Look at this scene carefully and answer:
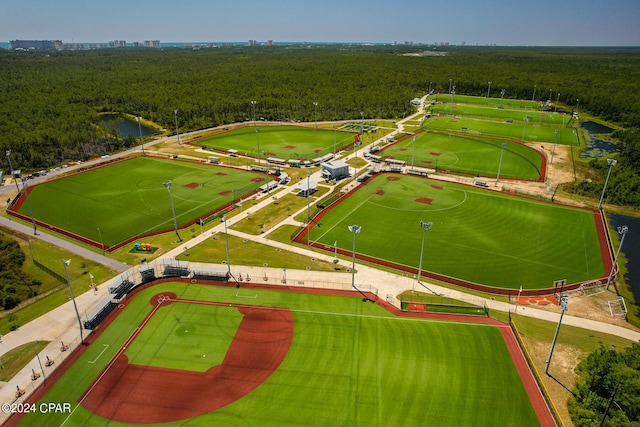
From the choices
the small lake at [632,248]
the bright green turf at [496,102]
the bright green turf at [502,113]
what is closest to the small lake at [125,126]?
the bright green turf at [502,113]

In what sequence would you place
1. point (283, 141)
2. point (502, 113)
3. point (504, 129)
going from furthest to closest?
point (502, 113) < point (504, 129) < point (283, 141)

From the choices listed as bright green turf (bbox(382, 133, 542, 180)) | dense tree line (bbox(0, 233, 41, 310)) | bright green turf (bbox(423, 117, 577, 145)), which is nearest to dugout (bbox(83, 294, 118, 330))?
dense tree line (bbox(0, 233, 41, 310))

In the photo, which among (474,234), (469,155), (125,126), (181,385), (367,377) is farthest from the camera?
(125,126)

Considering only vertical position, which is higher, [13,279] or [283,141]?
[283,141]

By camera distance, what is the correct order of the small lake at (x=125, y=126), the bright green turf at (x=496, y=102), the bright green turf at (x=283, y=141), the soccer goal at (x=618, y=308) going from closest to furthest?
1. the soccer goal at (x=618, y=308)
2. the bright green turf at (x=283, y=141)
3. the small lake at (x=125, y=126)
4. the bright green turf at (x=496, y=102)

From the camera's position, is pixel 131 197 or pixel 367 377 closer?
pixel 367 377

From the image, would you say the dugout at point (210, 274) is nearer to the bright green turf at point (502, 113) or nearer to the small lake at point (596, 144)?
the small lake at point (596, 144)

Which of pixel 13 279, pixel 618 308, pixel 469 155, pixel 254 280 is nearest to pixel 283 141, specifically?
pixel 469 155

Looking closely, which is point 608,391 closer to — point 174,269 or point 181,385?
point 181,385
